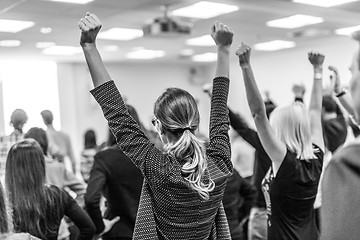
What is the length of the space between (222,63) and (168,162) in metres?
0.48

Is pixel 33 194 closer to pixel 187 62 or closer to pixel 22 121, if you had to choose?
pixel 22 121

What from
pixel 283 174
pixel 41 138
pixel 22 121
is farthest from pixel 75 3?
pixel 283 174

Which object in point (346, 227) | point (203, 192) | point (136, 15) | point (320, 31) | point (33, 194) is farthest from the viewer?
point (320, 31)

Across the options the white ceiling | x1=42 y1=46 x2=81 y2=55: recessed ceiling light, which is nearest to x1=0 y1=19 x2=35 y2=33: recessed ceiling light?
the white ceiling

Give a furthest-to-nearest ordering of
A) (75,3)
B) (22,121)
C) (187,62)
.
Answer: (187,62) → (75,3) → (22,121)

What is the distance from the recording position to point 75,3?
664cm

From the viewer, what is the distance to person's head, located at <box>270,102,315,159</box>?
2.47 meters

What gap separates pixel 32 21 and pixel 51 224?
219 inches

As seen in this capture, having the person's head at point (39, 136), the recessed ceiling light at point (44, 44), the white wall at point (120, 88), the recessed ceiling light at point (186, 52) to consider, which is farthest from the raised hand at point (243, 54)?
the white wall at point (120, 88)

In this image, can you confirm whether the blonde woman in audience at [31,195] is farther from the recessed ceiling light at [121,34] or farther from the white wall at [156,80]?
the white wall at [156,80]

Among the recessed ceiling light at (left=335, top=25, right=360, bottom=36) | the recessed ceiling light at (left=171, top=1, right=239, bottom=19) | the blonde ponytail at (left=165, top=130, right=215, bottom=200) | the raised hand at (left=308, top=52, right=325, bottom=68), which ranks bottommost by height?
the blonde ponytail at (left=165, top=130, right=215, bottom=200)

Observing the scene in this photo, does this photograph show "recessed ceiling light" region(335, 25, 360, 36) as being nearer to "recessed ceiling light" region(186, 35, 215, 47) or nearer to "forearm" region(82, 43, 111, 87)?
"recessed ceiling light" region(186, 35, 215, 47)

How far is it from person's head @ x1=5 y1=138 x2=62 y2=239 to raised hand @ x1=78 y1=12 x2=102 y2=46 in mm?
907

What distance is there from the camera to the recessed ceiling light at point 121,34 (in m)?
8.52
